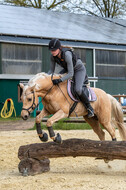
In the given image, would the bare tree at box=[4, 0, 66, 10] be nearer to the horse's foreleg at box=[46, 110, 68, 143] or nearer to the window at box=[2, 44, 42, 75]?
the window at box=[2, 44, 42, 75]

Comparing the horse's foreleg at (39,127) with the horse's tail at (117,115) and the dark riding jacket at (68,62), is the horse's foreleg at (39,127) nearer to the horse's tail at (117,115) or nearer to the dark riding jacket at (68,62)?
the dark riding jacket at (68,62)

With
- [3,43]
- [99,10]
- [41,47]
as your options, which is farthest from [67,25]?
[99,10]

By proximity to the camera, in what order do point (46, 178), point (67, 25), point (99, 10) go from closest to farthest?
1. point (46, 178)
2. point (67, 25)
3. point (99, 10)

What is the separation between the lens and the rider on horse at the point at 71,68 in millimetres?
5703

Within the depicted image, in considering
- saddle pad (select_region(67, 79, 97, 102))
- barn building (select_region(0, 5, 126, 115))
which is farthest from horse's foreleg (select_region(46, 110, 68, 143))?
barn building (select_region(0, 5, 126, 115))

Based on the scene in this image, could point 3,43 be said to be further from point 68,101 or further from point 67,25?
point 68,101

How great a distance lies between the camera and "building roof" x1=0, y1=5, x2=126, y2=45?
18391 millimetres

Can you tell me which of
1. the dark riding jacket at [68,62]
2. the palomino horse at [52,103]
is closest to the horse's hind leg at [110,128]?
the palomino horse at [52,103]

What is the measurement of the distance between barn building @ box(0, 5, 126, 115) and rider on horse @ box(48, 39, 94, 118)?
11.4m

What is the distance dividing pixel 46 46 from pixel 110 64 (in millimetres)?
4249

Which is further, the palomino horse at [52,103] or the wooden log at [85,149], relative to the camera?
the wooden log at [85,149]

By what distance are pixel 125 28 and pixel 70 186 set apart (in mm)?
21133

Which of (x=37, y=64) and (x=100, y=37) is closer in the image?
(x=37, y=64)

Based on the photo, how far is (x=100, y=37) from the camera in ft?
66.9
